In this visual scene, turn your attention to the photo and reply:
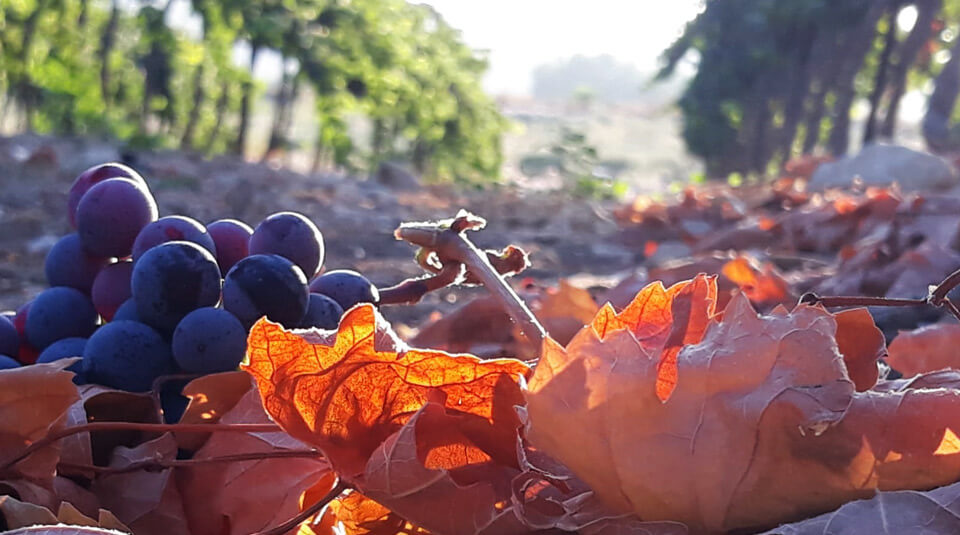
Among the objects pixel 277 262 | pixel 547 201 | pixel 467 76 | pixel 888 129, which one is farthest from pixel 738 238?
pixel 467 76

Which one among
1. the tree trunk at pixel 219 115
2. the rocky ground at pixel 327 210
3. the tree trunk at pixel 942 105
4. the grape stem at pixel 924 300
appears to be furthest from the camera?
the tree trunk at pixel 219 115

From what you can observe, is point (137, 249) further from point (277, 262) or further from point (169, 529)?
point (169, 529)

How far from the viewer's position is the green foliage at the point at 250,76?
31.7 ft

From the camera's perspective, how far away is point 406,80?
11406 millimetres

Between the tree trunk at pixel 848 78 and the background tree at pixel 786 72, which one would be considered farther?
the background tree at pixel 786 72

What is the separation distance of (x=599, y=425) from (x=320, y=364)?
159 millimetres

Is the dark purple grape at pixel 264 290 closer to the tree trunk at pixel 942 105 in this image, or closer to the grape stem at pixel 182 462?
the grape stem at pixel 182 462

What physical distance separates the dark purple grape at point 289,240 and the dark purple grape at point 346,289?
0.02 meters

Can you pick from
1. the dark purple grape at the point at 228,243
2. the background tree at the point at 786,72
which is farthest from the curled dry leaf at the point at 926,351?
the background tree at the point at 786,72

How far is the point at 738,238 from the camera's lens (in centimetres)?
333

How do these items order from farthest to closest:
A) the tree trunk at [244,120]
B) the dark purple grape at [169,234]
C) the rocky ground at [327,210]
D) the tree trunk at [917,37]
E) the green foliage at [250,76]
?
the tree trunk at [244,120], the tree trunk at [917,37], the green foliage at [250,76], the rocky ground at [327,210], the dark purple grape at [169,234]

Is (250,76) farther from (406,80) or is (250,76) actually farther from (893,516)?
(893,516)

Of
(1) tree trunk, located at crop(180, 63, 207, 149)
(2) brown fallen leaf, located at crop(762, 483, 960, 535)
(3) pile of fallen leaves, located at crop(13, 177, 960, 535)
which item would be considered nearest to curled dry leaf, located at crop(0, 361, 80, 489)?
(3) pile of fallen leaves, located at crop(13, 177, 960, 535)

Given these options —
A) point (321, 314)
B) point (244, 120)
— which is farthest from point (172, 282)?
point (244, 120)
